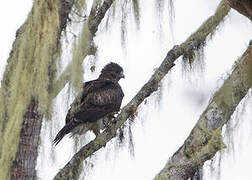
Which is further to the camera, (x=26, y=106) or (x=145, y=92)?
(x=145, y=92)

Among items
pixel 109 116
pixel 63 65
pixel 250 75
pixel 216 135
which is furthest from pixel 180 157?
pixel 109 116

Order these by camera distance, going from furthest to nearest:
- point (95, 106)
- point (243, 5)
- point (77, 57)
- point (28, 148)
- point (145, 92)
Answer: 1. point (95, 106)
2. point (145, 92)
3. point (28, 148)
4. point (77, 57)
5. point (243, 5)

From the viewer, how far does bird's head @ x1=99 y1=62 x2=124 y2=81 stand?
7.15m

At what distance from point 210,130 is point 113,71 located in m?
2.93

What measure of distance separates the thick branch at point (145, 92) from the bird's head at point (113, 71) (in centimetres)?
191

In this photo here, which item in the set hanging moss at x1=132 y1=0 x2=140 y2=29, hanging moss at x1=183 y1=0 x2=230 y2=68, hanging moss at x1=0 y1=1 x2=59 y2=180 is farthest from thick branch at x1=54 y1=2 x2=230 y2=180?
hanging moss at x1=0 y1=1 x2=59 y2=180

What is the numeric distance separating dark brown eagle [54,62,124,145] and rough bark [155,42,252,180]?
1.51m

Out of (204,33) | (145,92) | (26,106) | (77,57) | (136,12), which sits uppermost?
(204,33)

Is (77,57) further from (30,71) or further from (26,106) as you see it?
(26,106)

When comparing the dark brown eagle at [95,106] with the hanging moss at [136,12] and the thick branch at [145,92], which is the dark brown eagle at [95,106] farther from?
the hanging moss at [136,12]

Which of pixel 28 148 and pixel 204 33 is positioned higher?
pixel 204 33

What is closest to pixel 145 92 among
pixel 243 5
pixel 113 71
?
pixel 243 5

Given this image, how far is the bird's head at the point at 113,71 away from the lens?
23.5ft

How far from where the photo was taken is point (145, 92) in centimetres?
498
